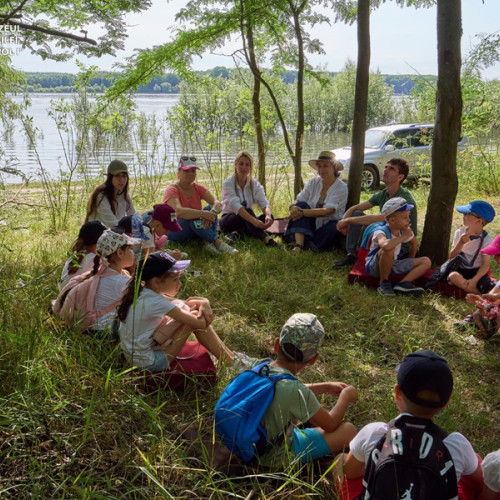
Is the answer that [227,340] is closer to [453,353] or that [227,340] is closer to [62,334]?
[62,334]

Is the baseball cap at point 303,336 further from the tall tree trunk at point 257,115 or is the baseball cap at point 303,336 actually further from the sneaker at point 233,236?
the tall tree trunk at point 257,115

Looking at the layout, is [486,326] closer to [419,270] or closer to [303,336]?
[419,270]

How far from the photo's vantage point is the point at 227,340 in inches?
134

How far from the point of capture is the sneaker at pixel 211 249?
208 inches

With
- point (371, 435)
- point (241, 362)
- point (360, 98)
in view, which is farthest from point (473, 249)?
point (371, 435)

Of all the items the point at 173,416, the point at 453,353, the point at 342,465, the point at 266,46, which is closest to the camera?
the point at 342,465

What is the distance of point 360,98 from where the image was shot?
17.8 ft

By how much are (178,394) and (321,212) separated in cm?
334

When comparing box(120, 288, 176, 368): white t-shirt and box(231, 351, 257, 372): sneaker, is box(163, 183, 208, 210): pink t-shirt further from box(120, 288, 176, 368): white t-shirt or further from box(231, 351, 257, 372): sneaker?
box(120, 288, 176, 368): white t-shirt

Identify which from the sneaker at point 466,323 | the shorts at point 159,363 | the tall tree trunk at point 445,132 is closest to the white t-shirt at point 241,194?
the tall tree trunk at point 445,132

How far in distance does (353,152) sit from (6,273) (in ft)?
13.2

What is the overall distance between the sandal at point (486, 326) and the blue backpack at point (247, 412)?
7.07ft

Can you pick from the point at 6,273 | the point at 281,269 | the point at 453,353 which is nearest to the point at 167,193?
the point at 281,269

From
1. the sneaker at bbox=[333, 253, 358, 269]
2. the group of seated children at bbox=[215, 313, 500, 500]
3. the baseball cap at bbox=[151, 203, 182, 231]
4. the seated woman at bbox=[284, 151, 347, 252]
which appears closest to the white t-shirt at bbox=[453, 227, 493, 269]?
the sneaker at bbox=[333, 253, 358, 269]
